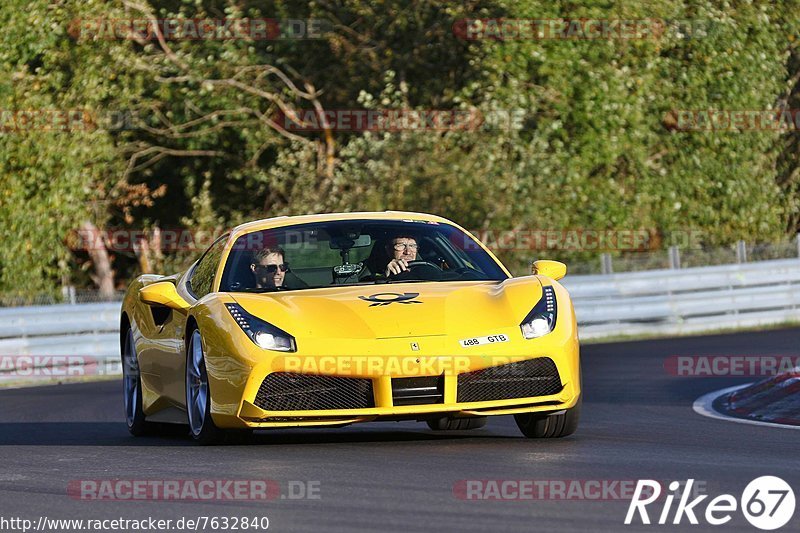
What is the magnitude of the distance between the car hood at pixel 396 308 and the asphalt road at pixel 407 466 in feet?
2.05

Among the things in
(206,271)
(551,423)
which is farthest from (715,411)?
(206,271)

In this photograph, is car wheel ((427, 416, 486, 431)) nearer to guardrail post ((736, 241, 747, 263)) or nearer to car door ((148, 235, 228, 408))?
car door ((148, 235, 228, 408))

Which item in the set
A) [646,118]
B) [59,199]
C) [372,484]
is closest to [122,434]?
[372,484]

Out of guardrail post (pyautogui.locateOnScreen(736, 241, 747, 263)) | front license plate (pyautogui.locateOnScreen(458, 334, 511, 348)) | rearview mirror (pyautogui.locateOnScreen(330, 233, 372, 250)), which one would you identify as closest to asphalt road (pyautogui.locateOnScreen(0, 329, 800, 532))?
front license plate (pyautogui.locateOnScreen(458, 334, 511, 348))

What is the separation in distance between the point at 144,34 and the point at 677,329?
11.2 metres

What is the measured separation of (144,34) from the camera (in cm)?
2919

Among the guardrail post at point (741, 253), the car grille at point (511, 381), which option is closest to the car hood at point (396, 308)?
the car grille at point (511, 381)

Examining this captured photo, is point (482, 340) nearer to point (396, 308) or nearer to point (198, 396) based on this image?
point (396, 308)

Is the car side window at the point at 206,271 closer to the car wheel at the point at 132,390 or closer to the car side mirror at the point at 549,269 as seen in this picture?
the car wheel at the point at 132,390

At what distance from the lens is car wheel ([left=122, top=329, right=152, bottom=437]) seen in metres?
11.3

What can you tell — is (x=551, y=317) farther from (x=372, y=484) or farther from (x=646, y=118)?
(x=646, y=118)

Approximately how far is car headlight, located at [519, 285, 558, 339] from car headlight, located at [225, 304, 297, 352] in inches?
47.8

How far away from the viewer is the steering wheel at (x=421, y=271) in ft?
32.6

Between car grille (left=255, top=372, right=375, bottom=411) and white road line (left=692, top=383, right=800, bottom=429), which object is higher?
car grille (left=255, top=372, right=375, bottom=411)
